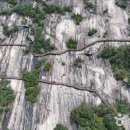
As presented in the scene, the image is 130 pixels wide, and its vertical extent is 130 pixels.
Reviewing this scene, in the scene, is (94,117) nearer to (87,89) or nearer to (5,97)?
(87,89)

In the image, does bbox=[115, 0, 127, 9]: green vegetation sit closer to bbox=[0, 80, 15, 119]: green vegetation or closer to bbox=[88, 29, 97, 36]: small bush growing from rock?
bbox=[88, 29, 97, 36]: small bush growing from rock

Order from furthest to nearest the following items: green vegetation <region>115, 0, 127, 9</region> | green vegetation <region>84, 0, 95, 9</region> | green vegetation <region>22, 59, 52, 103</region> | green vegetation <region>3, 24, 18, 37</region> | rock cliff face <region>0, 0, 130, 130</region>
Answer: green vegetation <region>84, 0, 95, 9</region>
green vegetation <region>115, 0, 127, 9</region>
green vegetation <region>3, 24, 18, 37</region>
green vegetation <region>22, 59, 52, 103</region>
rock cliff face <region>0, 0, 130, 130</region>

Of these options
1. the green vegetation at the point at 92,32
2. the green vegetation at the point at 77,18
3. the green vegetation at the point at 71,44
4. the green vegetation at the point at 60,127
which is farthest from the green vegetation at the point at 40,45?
the green vegetation at the point at 60,127

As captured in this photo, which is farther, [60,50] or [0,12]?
[0,12]

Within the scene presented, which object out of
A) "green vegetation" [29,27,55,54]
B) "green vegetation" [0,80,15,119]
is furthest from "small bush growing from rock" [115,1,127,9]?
"green vegetation" [0,80,15,119]

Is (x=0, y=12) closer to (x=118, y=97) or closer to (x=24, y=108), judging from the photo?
(x=24, y=108)

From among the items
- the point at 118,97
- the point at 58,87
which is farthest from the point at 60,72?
the point at 118,97

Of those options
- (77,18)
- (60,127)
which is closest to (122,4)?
(77,18)
